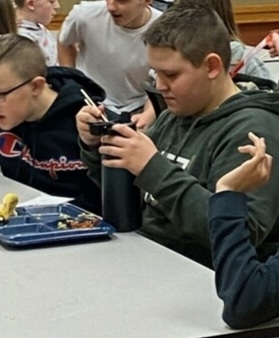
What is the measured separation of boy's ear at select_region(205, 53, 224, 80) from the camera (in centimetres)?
210

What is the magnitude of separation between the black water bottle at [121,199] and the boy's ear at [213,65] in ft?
0.69

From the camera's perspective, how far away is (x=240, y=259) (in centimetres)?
154

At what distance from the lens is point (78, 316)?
5.16ft

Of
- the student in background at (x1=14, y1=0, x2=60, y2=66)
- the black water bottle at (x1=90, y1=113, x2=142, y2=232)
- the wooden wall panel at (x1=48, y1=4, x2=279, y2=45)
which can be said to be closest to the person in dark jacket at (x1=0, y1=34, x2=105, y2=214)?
the black water bottle at (x1=90, y1=113, x2=142, y2=232)

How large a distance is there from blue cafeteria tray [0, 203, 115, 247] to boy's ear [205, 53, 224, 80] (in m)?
0.41

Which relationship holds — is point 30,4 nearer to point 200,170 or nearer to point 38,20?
point 38,20

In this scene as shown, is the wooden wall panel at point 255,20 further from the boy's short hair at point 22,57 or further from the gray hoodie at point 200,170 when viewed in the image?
the gray hoodie at point 200,170

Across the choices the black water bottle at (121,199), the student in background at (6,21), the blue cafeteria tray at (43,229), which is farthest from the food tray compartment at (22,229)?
the student in background at (6,21)

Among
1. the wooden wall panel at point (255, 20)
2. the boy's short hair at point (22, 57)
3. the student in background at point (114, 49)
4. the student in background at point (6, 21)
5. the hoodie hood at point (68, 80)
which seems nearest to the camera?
the boy's short hair at point (22, 57)

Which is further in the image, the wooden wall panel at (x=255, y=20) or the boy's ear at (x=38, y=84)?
the wooden wall panel at (x=255, y=20)

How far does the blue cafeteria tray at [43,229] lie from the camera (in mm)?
1974

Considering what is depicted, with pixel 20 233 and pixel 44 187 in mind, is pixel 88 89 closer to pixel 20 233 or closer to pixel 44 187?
pixel 44 187

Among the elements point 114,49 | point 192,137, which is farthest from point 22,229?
point 114,49

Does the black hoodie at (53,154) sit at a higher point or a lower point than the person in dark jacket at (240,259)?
lower
